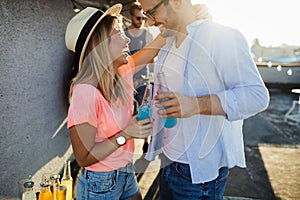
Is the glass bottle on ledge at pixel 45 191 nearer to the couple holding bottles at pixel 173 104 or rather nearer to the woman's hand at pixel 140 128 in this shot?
the couple holding bottles at pixel 173 104

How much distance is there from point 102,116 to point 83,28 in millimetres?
469

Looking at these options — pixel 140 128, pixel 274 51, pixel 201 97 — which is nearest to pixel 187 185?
pixel 140 128

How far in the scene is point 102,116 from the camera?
57.8 inches

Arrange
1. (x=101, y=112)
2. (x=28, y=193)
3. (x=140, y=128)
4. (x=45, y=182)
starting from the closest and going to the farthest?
(x=140, y=128), (x=101, y=112), (x=28, y=193), (x=45, y=182)

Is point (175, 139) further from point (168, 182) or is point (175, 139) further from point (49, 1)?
point (49, 1)

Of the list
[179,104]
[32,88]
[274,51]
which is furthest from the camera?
[274,51]

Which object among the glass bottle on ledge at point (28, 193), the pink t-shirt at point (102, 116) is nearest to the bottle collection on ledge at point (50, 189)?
the glass bottle on ledge at point (28, 193)

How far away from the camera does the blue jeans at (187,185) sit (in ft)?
4.52

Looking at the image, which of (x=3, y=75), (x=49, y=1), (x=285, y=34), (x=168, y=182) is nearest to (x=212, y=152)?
(x=168, y=182)

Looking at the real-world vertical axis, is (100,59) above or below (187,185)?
above

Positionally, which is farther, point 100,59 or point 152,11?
point 100,59

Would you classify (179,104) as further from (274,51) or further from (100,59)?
(274,51)

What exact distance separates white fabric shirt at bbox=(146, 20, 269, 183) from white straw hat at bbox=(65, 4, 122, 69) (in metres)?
0.47

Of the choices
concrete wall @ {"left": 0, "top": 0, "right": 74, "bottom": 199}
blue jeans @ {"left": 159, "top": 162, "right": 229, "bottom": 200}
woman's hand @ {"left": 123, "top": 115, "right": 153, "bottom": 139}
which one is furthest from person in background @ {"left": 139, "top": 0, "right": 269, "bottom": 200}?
concrete wall @ {"left": 0, "top": 0, "right": 74, "bottom": 199}
